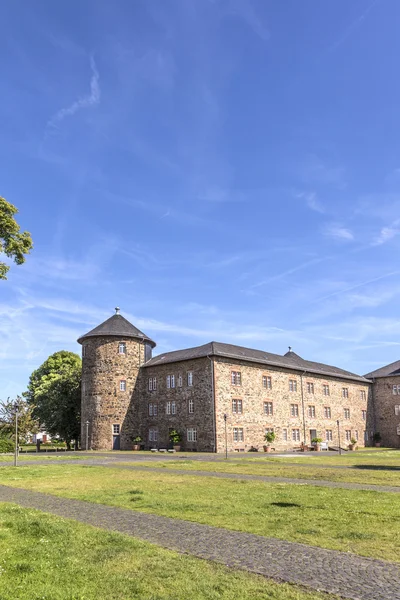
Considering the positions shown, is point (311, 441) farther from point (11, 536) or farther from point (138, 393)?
point (11, 536)

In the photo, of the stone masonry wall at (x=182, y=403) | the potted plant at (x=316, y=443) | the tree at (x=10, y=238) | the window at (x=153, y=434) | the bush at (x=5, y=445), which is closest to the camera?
the tree at (x=10, y=238)

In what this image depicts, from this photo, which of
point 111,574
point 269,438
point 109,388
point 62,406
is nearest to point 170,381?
point 109,388

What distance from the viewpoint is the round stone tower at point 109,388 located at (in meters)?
48.8

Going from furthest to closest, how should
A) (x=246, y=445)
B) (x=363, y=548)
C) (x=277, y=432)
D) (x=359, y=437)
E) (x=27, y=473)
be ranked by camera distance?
(x=359, y=437) < (x=277, y=432) < (x=246, y=445) < (x=27, y=473) < (x=363, y=548)

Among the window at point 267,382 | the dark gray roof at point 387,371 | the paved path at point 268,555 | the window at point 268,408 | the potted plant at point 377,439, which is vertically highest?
the dark gray roof at point 387,371

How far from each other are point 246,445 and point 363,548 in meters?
39.1

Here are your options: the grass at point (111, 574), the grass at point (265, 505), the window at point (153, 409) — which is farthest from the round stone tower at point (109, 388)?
the grass at point (111, 574)

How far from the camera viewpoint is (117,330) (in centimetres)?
5106

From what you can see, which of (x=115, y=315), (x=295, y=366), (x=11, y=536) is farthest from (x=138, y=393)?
(x=11, y=536)

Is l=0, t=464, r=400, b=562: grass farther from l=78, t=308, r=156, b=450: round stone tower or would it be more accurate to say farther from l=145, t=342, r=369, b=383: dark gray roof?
l=78, t=308, r=156, b=450: round stone tower

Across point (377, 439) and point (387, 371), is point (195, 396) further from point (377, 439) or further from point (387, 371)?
point (387, 371)

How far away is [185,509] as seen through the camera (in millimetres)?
11188

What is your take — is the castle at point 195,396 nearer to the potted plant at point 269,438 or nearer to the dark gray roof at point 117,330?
the dark gray roof at point 117,330

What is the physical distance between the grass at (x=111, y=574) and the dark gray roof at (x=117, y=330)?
42.3 meters
